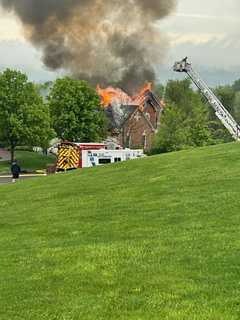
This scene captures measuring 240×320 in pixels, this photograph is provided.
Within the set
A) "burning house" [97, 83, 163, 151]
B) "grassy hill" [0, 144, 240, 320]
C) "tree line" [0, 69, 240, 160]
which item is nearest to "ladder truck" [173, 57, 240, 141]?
"tree line" [0, 69, 240, 160]

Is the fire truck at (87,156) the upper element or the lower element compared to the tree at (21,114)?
lower

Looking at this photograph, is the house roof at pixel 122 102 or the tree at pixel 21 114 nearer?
the tree at pixel 21 114

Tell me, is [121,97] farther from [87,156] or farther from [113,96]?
Result: [87,156]

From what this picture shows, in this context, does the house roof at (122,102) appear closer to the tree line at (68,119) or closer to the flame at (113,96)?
the flame at (113,96)

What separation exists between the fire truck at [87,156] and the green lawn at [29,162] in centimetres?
1265

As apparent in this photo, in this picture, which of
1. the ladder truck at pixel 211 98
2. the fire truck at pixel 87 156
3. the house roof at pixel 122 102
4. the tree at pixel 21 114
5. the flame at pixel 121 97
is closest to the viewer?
the fire truck at pixel 87 156

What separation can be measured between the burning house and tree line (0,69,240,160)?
4.93m

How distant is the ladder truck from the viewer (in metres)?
48.5

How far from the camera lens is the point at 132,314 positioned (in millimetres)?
5973

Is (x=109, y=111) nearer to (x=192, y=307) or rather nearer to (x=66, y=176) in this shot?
(x=66, y=176)

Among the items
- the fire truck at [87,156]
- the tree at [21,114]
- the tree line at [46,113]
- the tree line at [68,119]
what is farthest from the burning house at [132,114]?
the fire truck at [87,156]

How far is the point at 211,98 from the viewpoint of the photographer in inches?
2002

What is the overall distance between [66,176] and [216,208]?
1054 centimetres

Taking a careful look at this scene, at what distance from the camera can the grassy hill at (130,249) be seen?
20.7 ft
